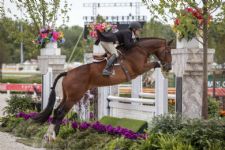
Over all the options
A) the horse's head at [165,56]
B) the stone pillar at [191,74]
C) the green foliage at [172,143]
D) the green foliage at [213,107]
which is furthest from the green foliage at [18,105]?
the green foliage at [172,143]

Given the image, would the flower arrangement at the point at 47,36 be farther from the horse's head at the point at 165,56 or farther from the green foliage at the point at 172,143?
the green foliage at the point at 172,143

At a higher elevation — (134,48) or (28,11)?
(28,11)

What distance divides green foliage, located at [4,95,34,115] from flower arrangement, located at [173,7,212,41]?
25.1 ft

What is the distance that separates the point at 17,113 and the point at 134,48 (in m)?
5.83

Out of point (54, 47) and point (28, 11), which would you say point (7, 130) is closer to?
point (54, 47)

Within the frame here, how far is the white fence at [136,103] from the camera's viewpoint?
33.9 feet

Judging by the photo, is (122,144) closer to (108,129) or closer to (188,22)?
(108,129)

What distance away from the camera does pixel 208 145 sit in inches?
317

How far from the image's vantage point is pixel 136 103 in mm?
11797

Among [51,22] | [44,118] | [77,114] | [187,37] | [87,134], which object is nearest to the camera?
[187,37]

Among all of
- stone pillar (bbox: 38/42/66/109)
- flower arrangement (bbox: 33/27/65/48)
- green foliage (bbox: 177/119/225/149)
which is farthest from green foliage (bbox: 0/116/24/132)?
green foliage (bbox: 177/119/225/149)

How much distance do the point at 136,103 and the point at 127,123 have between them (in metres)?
0.57

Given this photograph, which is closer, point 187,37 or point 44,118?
point 187,37

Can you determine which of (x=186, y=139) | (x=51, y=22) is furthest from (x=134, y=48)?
(x=51, y=22)
